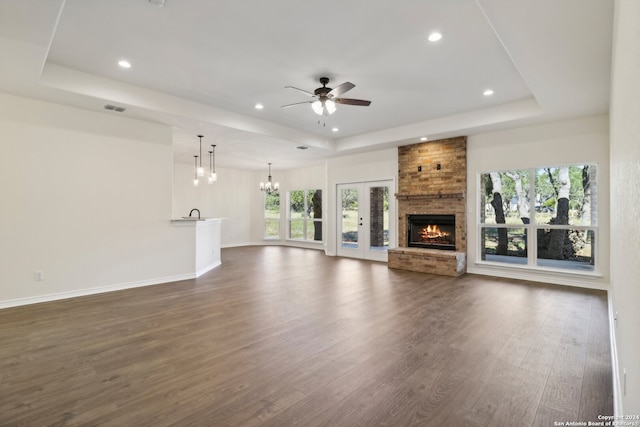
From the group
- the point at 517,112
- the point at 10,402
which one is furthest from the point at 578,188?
the point at 10,402

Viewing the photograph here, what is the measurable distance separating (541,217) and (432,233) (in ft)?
7.11

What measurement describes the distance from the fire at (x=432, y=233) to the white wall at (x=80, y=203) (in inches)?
214

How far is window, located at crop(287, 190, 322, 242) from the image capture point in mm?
11297

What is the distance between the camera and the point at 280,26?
10.6 ft

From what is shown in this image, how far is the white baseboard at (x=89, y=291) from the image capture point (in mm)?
4331

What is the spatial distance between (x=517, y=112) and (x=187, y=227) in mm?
6437

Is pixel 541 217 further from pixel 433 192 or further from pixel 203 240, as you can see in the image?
pixel 203 240

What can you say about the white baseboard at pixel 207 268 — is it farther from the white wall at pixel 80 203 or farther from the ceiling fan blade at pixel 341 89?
the ceiling fan blade at pixel 341 89

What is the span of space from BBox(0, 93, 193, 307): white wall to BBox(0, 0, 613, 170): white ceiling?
40 cm

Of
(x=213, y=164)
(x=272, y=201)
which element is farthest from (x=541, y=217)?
(x=272, y=201)

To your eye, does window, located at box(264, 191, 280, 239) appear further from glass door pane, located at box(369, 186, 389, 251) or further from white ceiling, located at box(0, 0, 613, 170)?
white ceiling, located at box(0, 0, 613, 170)

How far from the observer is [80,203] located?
483cm

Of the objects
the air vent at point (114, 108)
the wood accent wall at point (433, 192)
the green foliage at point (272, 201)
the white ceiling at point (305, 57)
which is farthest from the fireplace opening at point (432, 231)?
the air vent at point (114, 108)

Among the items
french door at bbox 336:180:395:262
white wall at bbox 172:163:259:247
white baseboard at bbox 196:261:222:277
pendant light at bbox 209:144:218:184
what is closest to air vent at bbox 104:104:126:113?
pendant light at bbox 209:144:218:184
